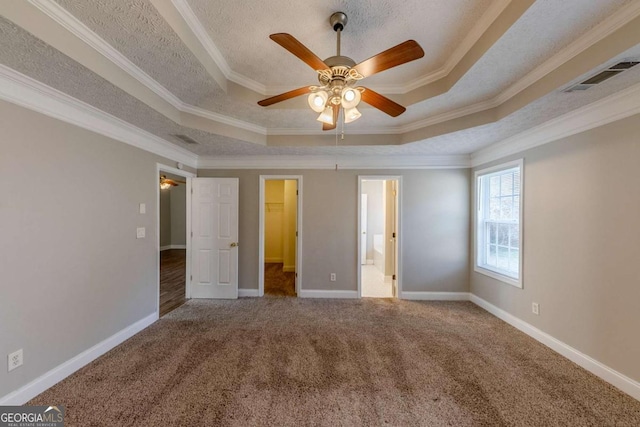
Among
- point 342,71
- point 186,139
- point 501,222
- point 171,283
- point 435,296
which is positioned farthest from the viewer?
point 171,283

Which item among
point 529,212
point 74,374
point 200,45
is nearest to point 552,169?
point 529,212

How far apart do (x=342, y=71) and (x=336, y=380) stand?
2.41 metres

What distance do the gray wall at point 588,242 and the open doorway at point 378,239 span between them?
1823 millimetres

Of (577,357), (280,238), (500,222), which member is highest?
(500,222)

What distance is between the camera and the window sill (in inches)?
128

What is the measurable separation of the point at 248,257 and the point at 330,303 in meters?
1.60

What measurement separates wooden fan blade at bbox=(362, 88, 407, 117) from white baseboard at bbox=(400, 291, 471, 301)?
10.6 ft

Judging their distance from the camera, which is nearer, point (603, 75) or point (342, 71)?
point (342, 71)

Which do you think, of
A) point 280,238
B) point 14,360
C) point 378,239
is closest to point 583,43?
point 14,360

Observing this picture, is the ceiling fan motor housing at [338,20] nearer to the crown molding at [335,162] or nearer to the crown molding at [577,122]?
the crown molding at [577,122]

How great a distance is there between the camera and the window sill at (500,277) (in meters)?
3.26

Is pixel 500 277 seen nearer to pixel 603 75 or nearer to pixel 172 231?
pixel 603 75

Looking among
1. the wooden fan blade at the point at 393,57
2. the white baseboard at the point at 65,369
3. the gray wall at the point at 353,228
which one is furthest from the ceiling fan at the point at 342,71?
the white baseboard at the point at 65,369

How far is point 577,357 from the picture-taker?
2457 mm
